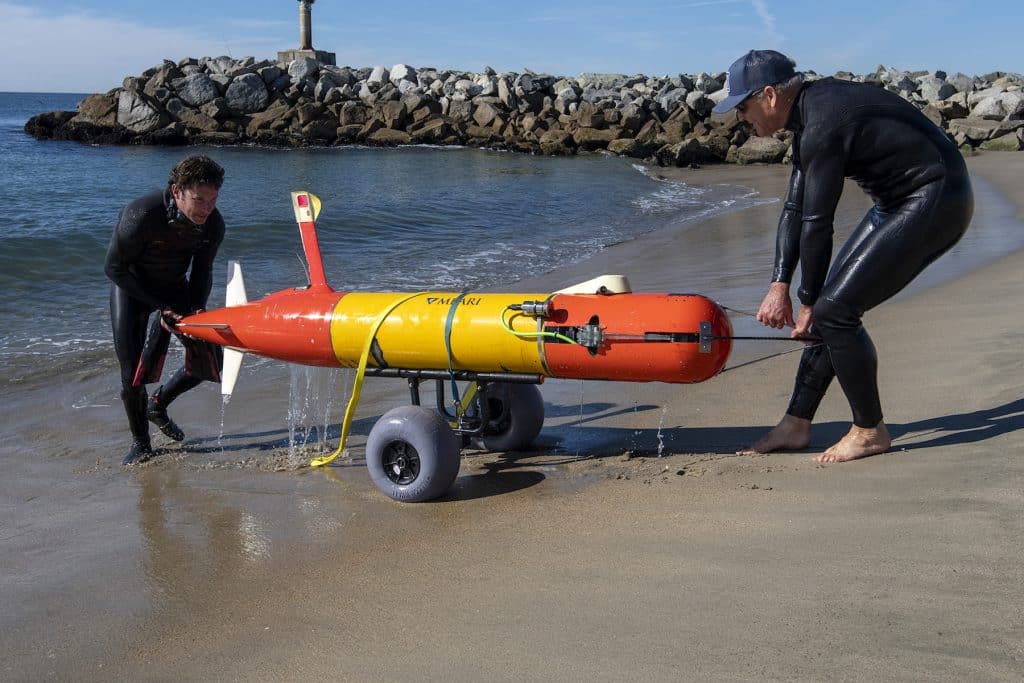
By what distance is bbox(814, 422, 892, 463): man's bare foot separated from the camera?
454 centimetres

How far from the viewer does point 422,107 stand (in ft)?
141

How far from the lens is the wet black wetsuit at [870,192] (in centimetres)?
420

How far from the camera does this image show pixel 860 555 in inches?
133

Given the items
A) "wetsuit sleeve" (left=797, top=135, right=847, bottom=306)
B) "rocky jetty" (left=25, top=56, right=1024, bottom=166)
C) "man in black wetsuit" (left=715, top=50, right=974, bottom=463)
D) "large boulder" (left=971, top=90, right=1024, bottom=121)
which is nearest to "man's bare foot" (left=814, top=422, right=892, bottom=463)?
"man in black wetsuit" (left=715, top=50, right=974, bottom=463)

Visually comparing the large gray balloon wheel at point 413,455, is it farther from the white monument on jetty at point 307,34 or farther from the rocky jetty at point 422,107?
the white monument on jetty at point 307,34

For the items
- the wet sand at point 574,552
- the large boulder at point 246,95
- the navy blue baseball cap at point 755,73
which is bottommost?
the wet sand at point 574,552

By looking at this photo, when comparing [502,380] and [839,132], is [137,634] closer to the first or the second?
[502,380]

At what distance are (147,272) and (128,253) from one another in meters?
0.23

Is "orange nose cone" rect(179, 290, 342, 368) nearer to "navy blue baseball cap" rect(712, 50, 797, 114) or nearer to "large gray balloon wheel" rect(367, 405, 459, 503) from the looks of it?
"large gray balloon wheel" rect(367, 405, 459, 503)

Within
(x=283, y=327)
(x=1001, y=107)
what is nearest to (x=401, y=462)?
(x=283, y=327)

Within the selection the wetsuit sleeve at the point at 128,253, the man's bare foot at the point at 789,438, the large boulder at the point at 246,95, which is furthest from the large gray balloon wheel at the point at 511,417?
the large boulder at the point at 246,95

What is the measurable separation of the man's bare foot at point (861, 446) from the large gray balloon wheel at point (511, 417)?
1652mm

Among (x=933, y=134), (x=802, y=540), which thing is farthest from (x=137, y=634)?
(x=933, y=134)

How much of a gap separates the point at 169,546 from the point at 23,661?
41.4 inches
